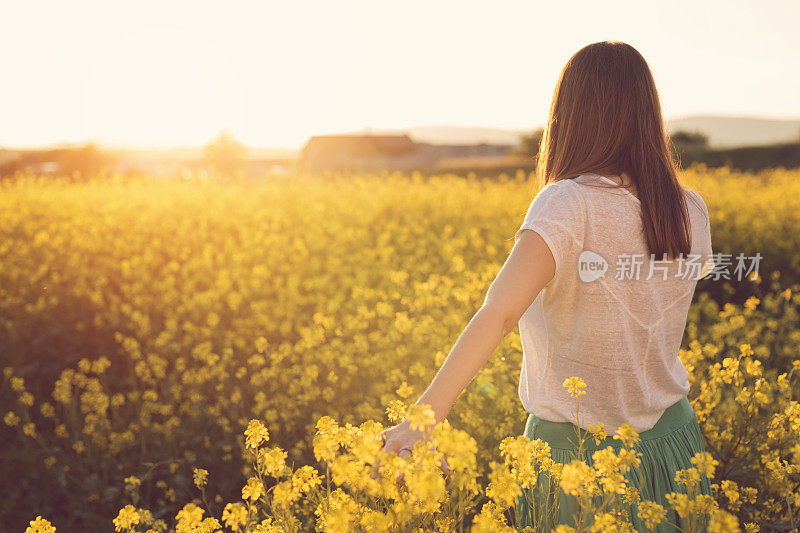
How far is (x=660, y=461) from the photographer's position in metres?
1.58

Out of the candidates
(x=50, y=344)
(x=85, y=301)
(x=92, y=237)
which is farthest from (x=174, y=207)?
(x=50, y=344)

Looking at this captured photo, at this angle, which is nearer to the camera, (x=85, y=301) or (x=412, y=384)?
(x=412, y=384)

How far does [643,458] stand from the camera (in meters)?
1.56

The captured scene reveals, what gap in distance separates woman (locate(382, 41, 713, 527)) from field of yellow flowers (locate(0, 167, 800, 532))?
101 millimetres

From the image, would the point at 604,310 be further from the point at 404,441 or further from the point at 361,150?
the point at 361,150

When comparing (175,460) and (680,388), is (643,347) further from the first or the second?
(175,460)

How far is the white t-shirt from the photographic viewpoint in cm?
130

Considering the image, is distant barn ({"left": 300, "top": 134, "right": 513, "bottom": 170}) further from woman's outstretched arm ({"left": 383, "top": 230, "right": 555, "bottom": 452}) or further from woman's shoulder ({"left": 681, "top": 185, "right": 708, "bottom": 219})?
woman's outstretched arm ({"left": 383, "top": 230, "right": 555, "bottom": 452})

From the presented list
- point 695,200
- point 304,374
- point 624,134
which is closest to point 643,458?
point 695,200

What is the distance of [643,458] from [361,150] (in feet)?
140

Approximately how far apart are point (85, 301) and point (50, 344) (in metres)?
0.69

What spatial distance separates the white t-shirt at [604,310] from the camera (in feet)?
4.25

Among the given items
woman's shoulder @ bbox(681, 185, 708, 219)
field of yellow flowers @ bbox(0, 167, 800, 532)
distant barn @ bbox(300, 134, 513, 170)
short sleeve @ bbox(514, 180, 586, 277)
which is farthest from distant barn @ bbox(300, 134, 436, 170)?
short sleeve @ bbox(514, 180, 586, 277)

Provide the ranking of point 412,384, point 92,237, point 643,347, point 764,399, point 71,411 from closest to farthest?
1. point 643,347
2. point 764,399
3. point 412,384
4. point 71,411
5. point 92,237
